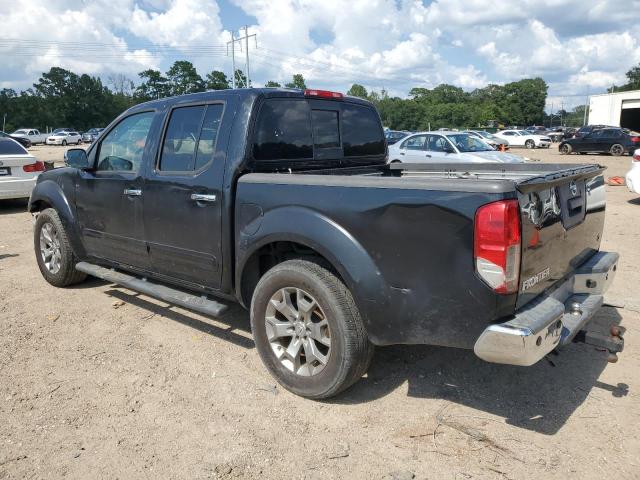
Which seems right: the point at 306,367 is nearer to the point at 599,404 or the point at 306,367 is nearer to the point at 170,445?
the point at 170,445

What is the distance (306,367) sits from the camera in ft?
11.2

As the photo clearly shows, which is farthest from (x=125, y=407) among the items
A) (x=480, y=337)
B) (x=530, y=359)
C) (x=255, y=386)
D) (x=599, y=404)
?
(x=599, y=404)

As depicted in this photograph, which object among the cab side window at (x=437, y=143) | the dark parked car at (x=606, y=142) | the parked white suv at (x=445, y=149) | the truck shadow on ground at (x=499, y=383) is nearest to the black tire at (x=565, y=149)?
the dark parked car at (x=606, y=142)

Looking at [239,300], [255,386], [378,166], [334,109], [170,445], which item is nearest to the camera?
[170,445]

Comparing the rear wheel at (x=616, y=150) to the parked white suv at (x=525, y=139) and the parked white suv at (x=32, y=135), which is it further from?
the parked white suv at (x=32, y=135)

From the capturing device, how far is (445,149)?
14.5 m

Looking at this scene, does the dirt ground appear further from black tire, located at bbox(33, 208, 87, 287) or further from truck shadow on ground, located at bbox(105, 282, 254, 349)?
black tire, located at bbox(33, 208, 87, 287)

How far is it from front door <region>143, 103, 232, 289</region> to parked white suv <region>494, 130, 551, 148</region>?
3683cm

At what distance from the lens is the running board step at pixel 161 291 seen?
153 inches

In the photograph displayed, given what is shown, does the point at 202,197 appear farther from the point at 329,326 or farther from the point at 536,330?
the point at 536,330

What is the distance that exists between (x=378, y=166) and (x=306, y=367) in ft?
7.02

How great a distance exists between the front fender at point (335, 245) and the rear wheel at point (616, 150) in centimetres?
2971

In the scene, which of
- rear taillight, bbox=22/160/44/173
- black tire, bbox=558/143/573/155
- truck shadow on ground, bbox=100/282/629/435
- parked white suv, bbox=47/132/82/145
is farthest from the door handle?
parked white suv, bbox=47/132/82/145

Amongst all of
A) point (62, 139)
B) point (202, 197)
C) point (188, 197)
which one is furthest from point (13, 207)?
point (62, 139)
